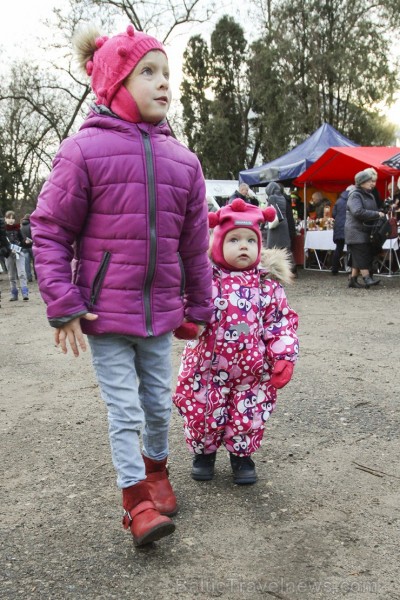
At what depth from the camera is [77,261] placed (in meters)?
2.35

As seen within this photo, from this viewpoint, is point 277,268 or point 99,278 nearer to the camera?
point 99,278

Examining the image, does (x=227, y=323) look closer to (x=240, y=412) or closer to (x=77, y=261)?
(x=240, y=412)

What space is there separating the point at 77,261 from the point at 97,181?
0.30m

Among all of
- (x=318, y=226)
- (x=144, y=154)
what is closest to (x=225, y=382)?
(x=144, y=154)

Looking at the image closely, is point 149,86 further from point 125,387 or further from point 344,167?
point 344,167

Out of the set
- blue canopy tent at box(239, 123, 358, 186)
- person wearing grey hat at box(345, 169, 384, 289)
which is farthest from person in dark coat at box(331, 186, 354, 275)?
blue canopy tent at box(239, 123, 358, 186)

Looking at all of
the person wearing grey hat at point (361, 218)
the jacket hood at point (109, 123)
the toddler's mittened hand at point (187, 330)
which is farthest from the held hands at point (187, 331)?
the person wearing grey hat at point (361, 218)

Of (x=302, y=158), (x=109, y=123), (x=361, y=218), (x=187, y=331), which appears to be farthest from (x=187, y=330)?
(x=302, y=158)

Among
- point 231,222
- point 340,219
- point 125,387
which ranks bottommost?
point 340,219

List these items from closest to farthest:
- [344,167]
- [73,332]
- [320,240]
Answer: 1. [73,332]
2. [320,240]
3. [344,167]

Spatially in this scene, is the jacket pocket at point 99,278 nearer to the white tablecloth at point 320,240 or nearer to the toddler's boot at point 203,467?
the toddler's boot at point 203,467

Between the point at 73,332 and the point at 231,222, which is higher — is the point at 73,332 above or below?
below

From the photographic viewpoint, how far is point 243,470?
2.92 metres

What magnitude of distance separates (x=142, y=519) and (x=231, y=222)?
4.27 feet
